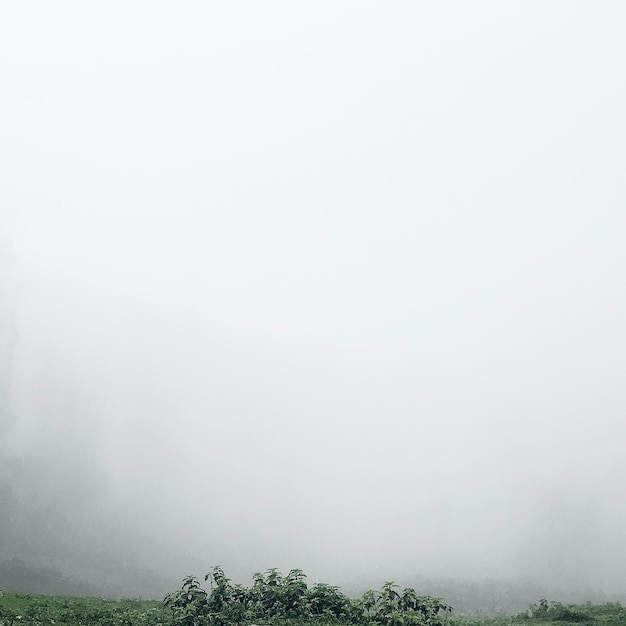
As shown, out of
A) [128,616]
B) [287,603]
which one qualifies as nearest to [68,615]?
[128,616]

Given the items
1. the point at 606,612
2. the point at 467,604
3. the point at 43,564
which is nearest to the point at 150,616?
the point at 606,612

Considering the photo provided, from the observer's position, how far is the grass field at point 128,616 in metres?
27.5

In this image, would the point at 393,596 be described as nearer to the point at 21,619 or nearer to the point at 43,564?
the point at 21,619

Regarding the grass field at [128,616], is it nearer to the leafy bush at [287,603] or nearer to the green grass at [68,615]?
the green grass at [68,615]

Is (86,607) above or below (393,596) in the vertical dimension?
below

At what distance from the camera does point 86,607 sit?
35.5 meters

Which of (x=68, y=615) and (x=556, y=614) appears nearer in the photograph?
(x=68, y=615)

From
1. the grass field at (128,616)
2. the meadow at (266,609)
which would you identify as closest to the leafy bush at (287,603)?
the meadow at (266,609)

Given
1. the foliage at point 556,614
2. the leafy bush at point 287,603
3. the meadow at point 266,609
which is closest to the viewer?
the meadow at point 266,609

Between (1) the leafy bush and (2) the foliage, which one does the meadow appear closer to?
(1) the leafy bush

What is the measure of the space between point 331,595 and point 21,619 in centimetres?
1669

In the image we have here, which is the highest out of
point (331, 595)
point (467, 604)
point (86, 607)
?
point (331, 595)

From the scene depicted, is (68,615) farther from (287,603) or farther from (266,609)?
(287,603)

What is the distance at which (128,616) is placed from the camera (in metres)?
30.2
